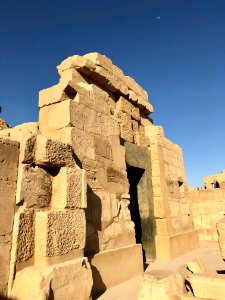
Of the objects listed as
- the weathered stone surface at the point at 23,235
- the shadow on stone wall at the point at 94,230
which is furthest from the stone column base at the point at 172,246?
the weathered stone surface at the point at 23,235

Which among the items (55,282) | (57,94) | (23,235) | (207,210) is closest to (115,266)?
(55,282)

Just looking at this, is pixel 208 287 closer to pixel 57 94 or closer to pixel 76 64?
pixel 57 94

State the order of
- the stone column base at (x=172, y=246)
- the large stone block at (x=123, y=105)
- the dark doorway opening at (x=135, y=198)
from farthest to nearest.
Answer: the dark doorway opening at (x=135, y=198)
the large stone block at (x=123, y=105)
the stone column base at (x=172, y=246)

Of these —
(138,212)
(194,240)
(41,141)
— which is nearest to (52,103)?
(41,141)

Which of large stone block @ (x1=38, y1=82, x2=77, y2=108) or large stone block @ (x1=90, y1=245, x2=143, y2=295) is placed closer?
large stone block @ (x1=90, y1=245, x2=143, y2=295)

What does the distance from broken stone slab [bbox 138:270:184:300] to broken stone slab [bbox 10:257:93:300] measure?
63 cm

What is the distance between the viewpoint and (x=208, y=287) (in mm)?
2574

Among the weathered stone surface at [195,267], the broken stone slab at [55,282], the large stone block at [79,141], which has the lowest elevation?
the weathered stone surface at [195,267]

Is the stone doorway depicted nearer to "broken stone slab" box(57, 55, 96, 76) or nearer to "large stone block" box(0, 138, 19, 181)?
"broken stone slab" box(57, 55, 96, 76)

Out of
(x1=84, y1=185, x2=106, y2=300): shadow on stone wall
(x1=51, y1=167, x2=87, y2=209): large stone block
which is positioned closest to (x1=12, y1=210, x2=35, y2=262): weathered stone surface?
(x1=51, y1=167, x2=87, y2=209): large stone block

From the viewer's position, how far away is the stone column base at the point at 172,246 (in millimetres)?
5418

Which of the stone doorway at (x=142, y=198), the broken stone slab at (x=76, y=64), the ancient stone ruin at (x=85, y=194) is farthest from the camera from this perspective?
the stone doorway at (x=142, y=198)

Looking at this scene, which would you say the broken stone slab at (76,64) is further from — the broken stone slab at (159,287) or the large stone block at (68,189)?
the broken stone slab at (159,287)

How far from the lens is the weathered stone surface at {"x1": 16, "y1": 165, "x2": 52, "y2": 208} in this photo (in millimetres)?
2670
